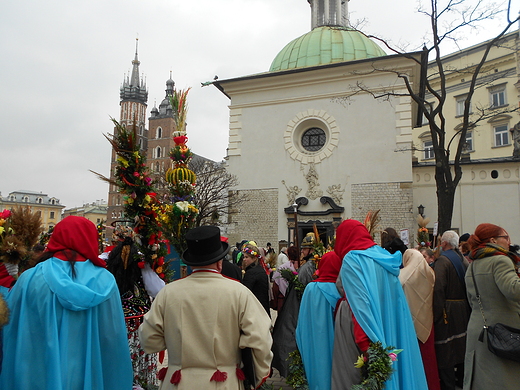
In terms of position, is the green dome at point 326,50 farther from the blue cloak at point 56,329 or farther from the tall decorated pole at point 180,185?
the blue cloak at point 56,329

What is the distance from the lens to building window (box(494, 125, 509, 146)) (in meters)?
28.5

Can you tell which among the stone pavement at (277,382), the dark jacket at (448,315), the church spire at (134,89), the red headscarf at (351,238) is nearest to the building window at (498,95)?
the dark jacket at (448,315)

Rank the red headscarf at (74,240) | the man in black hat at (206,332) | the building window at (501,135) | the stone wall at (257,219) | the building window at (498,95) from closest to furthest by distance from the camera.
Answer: the man in black hat at (206,332) < the red headscarf at (74,240) < the stone wall at (257,219) < the building window at (498,95) < the building window at (501,135)

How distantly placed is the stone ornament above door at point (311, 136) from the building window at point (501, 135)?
61.1 feet

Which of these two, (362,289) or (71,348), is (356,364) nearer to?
(362,289)

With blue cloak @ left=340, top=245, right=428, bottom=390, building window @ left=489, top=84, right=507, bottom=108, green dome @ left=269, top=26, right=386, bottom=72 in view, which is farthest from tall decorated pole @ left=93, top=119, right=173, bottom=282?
building window @ left=489, top=84, right=507, bottom=108

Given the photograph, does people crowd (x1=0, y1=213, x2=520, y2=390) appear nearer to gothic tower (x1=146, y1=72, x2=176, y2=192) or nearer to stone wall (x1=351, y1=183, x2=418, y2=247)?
stone wall (x1=351, y1=183, x2=418, y2=247)

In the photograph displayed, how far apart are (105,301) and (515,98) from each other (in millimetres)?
32530

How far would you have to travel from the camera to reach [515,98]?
27500 millimetres

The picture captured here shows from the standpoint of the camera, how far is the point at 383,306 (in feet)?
11.2

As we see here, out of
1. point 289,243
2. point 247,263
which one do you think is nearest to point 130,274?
point 247,263

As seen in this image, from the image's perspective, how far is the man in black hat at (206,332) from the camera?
2.36 m

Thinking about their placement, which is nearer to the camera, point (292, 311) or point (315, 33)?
point (292, 311)

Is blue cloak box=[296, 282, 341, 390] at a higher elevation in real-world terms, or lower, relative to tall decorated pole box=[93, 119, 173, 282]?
lower
